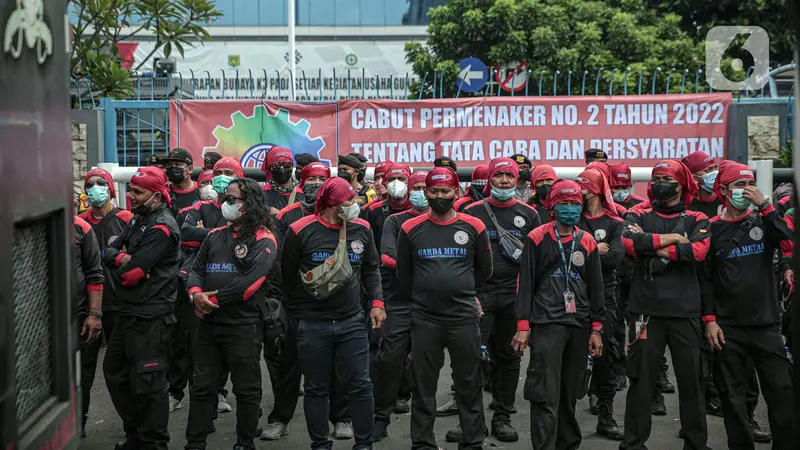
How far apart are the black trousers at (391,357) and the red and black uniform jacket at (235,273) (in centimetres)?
124

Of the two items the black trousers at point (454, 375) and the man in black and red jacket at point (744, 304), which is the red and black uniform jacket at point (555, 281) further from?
the man in black and red jacket at point (744, 304)

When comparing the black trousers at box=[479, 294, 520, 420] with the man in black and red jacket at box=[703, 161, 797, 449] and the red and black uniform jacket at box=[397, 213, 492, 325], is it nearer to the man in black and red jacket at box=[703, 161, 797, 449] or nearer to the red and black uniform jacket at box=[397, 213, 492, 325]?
the red and black uniform jacket at box=[397, 213, 492, 325]

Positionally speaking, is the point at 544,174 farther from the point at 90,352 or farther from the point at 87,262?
the point at 90,352

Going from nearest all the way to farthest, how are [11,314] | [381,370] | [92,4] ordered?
[11,314] < [381,370] < [92,4]

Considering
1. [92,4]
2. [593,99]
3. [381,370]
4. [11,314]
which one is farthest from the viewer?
[593,99]

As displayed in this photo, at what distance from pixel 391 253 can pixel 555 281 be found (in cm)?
175

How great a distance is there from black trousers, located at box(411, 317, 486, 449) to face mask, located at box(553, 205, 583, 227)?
3.34ft

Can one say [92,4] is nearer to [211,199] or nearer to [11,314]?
[211,199]

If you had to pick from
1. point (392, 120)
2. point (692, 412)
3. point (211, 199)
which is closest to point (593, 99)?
point (392, 120)

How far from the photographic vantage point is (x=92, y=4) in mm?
11938

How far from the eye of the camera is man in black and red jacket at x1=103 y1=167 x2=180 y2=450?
6.71 metres

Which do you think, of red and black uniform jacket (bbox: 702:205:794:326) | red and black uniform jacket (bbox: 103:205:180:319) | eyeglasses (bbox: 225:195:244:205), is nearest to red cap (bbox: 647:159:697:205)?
red and black uniform jacket (bbox: 702:205:794:326)

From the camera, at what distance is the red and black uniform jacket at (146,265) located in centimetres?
670

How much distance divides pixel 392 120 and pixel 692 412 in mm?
7548
